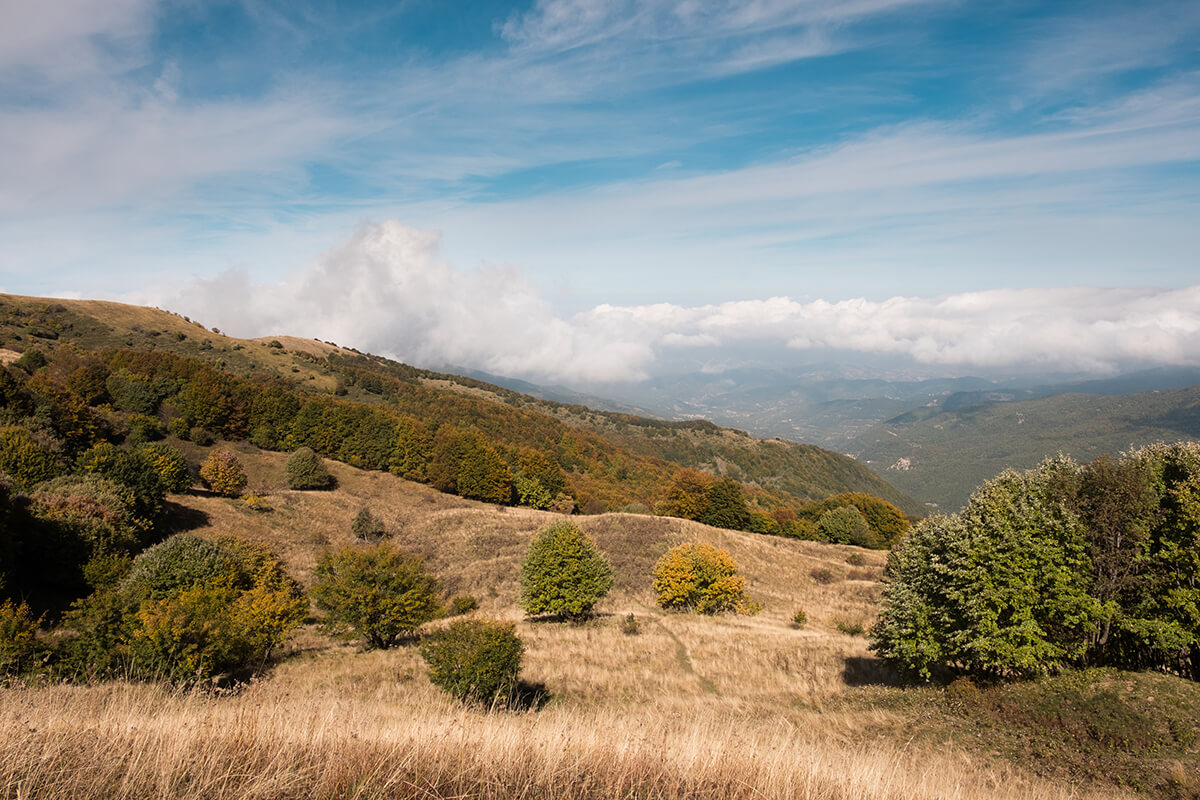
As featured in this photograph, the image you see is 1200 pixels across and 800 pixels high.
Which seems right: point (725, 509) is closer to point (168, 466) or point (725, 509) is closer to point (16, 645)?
point (168, 466)

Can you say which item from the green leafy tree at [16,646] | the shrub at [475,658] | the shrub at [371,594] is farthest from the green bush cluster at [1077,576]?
the green leafy tree at [16,646]

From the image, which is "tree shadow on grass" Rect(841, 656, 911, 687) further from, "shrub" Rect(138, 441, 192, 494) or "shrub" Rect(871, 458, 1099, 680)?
"shrub" Rect(138, 441, 192, 494)

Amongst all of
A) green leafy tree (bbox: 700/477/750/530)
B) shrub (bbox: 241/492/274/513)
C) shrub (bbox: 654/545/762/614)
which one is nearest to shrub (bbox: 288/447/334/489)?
shrub (bbox: 241/492/274/513)

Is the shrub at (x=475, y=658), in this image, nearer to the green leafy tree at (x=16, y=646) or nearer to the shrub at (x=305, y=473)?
the green leafy tree at (x=16, y=646)

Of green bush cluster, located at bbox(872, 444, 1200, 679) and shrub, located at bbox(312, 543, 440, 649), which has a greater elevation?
green bush cluster, located at bbox(872, 444, 1200, 679)

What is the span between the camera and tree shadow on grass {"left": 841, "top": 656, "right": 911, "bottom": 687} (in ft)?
69.3

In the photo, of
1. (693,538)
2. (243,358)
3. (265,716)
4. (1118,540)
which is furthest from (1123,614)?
(243,358)

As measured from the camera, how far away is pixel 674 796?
429cm

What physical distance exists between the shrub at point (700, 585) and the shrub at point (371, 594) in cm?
1795

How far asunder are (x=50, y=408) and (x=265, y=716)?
60.6 m

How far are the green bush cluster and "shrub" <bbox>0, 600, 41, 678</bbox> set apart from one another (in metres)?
24.7

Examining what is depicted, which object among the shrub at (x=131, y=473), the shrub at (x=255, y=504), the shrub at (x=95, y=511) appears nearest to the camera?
the shrub at (x=95, y=511)

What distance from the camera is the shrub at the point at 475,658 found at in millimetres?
16109

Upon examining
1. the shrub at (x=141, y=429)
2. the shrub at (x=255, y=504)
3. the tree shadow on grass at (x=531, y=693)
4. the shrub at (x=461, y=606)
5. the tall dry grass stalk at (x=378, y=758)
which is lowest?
the shrub at (x=461, y=606)
